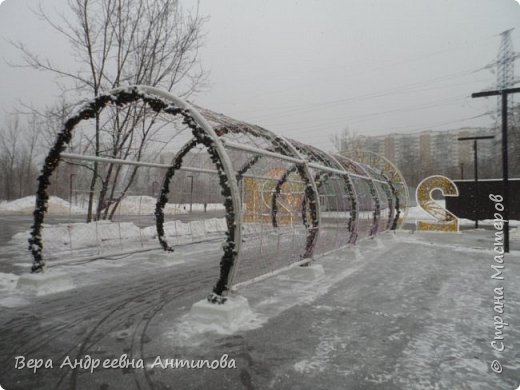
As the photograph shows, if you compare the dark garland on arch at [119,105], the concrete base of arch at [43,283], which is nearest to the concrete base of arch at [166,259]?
the concrete base of arch at [43,283]

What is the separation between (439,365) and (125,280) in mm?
5393

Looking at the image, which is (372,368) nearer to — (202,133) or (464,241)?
(202,133)

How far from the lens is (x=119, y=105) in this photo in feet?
20.1

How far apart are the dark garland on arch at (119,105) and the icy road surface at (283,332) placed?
27.2 inches

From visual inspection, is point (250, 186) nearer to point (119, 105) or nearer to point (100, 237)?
point (100, 237)

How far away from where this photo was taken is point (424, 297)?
20.1ft

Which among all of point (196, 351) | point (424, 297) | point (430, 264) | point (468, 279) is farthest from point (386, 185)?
point (196, 351)

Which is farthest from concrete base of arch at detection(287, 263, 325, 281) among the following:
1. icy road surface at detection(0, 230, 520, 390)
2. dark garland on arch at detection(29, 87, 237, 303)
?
dark garland on arch at detection(29, 87, 237, 303)

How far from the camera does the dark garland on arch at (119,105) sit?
4797mm

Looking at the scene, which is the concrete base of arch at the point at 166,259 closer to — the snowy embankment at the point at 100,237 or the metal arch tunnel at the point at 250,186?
the metal arch tunnel at the point at 250,186

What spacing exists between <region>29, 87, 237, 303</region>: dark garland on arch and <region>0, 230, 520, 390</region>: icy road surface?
0.69 m

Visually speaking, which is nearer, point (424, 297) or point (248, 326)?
point (248, 326)

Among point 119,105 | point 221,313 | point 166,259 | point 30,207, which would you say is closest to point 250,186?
point 166,259

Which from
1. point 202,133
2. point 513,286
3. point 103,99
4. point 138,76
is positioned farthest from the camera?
point 138,76
